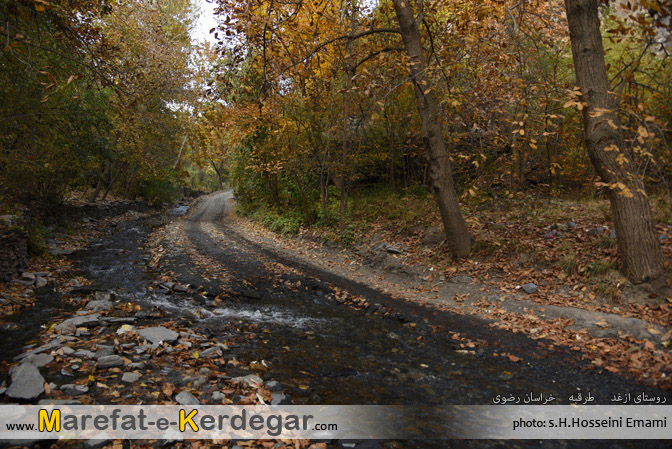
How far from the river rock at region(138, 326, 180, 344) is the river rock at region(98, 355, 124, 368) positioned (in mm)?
665

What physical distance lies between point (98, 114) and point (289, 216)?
9022 mm

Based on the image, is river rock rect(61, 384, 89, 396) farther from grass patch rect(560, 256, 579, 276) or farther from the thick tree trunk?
grass patch rect(560, 256, 579, 276)

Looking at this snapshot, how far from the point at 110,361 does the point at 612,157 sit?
8211 mm

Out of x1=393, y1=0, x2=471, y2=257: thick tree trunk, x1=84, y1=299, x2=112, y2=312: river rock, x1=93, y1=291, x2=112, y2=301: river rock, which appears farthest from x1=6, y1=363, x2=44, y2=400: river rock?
x1=393, y1=0, x2=471, y2=257: thick tree trunk

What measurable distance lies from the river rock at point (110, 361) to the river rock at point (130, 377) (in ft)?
1.03

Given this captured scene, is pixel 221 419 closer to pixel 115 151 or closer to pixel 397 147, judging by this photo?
pixel 397 147

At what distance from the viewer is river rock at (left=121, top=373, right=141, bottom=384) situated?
12.1 ft

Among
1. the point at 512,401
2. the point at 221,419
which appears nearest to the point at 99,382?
the point at 221,419

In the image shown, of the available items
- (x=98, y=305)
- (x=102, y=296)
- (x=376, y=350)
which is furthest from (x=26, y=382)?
(x=376, y=350)

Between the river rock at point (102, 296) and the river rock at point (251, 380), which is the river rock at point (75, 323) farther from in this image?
the river rock at point (251, 380)

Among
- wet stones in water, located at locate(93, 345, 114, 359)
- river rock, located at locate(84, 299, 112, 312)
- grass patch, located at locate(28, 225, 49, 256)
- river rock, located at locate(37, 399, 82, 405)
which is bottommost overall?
river rock, located at locate(37, 399, 82, 405)

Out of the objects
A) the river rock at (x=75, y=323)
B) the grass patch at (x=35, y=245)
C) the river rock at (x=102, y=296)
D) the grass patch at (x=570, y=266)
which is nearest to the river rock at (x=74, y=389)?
the river rock at (x=75, y=323)

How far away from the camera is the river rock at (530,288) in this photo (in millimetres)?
6966

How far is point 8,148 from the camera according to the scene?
8.81 meters
